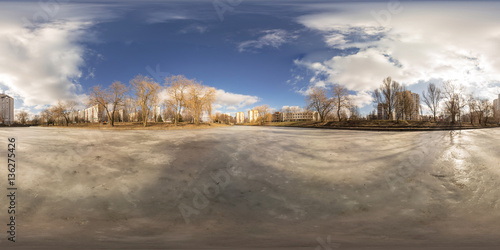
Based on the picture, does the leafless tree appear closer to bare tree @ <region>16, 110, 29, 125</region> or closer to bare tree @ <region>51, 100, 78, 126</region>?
bare tree @ <region>51, 100, 78, 126</region>

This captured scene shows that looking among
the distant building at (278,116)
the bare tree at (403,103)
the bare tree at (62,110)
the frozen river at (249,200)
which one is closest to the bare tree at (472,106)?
the bare tree at (403,103)

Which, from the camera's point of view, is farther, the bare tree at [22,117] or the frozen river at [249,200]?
the bare tree at [22,117]

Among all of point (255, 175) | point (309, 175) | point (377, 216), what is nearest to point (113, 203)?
point (255, 175)

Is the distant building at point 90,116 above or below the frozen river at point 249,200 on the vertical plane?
above

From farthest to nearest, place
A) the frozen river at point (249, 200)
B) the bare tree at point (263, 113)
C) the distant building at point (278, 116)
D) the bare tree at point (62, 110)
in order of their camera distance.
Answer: the distant building at point (278, 116) < the bare tree at point (263, 113) < the bare tree at point (62, 110) < the frozen river at point (249, 200)

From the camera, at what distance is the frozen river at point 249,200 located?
3.55 metres

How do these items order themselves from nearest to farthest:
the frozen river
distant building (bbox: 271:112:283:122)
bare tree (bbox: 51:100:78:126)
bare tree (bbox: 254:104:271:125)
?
1. the frozen river
2. bare tree (bbox: 51:100:78:126)
3. bare tree (bbox: 254:104:271:125)
4. distant building (bbox: 271:112:283:122)

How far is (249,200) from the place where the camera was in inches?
190

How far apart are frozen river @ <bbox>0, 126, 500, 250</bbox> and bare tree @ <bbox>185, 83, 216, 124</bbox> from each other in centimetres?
2539

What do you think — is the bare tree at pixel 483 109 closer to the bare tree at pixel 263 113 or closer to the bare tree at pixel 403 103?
the bare tree at pixel 403 103

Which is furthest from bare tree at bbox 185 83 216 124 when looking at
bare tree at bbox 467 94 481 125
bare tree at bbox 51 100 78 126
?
bare tree at bbox 467 94 481 125

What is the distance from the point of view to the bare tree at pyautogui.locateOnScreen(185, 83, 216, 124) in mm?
32562

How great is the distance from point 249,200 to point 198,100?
101 feet

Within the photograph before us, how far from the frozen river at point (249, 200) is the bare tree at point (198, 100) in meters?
25.4
